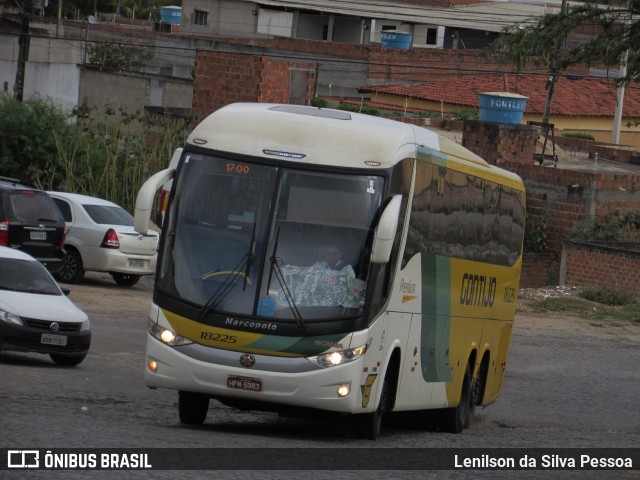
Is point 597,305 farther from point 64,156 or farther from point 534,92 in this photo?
point 534,92

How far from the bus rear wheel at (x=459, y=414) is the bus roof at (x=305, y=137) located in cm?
445

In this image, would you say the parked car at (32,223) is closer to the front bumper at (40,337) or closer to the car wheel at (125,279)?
the car wheel at (125,279)

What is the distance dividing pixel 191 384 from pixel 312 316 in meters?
1.37

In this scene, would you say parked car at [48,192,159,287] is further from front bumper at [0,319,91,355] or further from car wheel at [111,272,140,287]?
front bumper at [0,319,91,355]

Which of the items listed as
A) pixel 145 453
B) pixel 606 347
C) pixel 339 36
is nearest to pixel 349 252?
pixel 145 453

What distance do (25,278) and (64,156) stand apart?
1761 centimetres

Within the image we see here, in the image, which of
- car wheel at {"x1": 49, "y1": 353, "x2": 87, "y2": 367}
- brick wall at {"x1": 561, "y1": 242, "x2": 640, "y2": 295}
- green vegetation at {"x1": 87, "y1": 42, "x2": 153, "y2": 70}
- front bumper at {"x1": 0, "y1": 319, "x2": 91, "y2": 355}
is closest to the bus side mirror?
front bumper at {"x1": 0, "y1": 319, "x2": 91, "y2": 355}

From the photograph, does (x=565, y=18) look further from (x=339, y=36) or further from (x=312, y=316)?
(x=339, y=36)

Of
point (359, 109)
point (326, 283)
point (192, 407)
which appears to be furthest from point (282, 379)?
point (359, 109)

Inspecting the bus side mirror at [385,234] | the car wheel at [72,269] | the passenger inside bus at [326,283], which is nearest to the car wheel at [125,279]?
the car wheel at [72,269]

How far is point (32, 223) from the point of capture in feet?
89.3

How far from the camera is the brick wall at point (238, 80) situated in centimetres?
4041

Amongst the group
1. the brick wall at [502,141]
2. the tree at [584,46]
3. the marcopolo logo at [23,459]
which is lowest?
the marcopolo logo at [23,459]

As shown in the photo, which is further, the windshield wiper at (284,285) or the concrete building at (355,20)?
the concrete building at (355,20)
